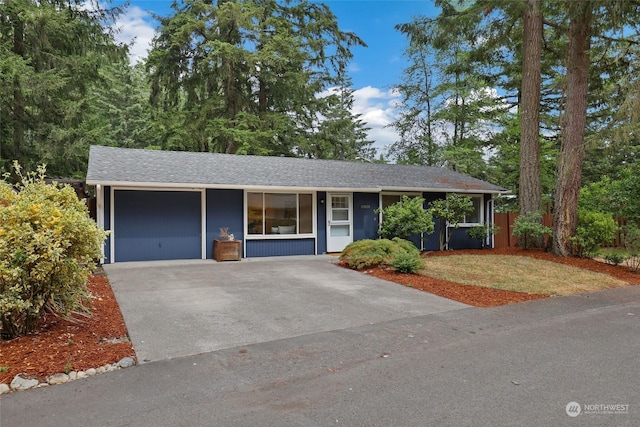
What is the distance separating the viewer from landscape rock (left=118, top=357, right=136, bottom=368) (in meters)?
3.55

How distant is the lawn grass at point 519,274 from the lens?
24.8 ft

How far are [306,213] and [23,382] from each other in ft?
30.2

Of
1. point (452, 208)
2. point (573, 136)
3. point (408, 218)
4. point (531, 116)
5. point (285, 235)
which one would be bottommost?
point (285, 235)

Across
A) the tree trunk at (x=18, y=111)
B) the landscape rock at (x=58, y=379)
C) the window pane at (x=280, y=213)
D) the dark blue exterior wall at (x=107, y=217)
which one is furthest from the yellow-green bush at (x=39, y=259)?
the tree trunk at (x=18, y=111)

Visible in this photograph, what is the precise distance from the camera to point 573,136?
10.7 meters

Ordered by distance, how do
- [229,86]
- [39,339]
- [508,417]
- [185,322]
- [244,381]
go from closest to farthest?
1. [508,417]
2. [244,381]
3. [39,339]
4. [185,322]
5. [229,86]

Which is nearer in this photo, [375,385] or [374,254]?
[375,385]

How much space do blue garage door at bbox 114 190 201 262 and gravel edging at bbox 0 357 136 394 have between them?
23.6 ft

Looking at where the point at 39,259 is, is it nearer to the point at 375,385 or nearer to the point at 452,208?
the point at 375,385

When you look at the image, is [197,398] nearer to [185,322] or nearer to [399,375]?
[399,375]

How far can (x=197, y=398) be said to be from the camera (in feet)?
9.70

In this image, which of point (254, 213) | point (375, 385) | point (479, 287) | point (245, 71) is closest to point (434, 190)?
point (254, 213)

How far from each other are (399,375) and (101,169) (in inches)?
361

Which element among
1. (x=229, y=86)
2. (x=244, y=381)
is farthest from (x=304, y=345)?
(x=229, y=86)
